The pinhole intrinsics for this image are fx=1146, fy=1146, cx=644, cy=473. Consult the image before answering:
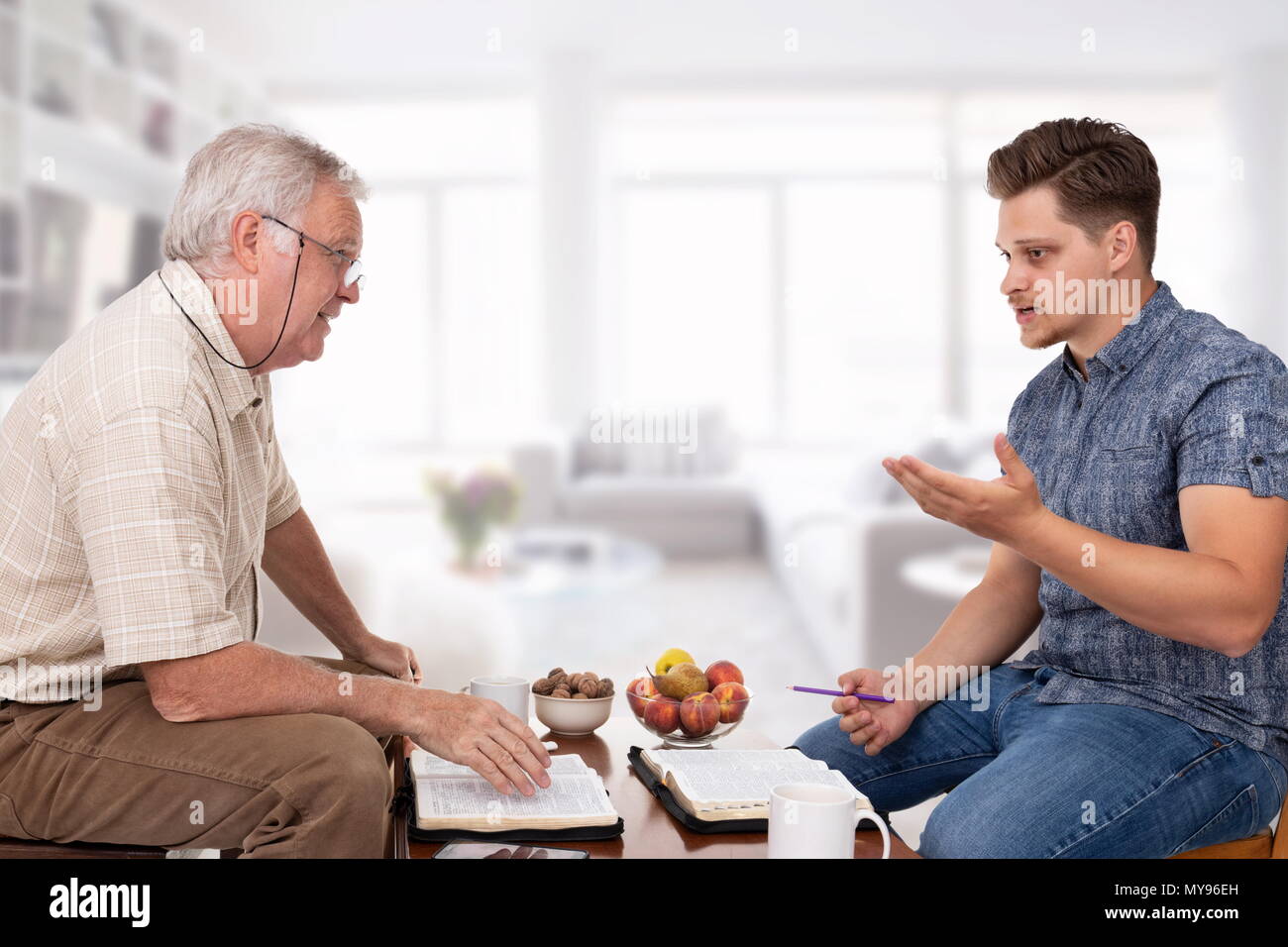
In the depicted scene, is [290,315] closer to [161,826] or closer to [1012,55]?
[161,826]

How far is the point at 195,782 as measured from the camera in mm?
1149

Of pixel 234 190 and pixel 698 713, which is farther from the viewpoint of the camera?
pixel 698 713

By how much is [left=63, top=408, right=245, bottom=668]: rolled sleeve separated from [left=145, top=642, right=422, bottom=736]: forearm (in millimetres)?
27

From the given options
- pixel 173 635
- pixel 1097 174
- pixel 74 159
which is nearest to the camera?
pixel 173 635

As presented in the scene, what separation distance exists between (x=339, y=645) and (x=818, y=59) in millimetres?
5165

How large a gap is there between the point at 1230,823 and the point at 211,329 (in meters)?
1.25

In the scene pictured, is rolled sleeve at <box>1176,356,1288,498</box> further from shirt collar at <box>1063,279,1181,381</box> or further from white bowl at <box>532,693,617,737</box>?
white bowl at <box>532,693,617,737</box>

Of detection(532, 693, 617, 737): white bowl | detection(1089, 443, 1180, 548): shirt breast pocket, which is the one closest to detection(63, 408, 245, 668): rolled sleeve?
detection(532, 693, 617, 737): white bowl

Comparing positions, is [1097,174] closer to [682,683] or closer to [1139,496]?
[1139,496]

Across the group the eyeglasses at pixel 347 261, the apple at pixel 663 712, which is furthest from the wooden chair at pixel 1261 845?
the eyeglasses at pixel 347 261

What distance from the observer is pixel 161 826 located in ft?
3.85

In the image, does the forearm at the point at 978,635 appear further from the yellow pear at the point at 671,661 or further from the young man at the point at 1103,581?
the yellow pear at the point at 671,661

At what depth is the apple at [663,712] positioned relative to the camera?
1.47m

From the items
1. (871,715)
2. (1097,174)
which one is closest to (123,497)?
(871,715)
